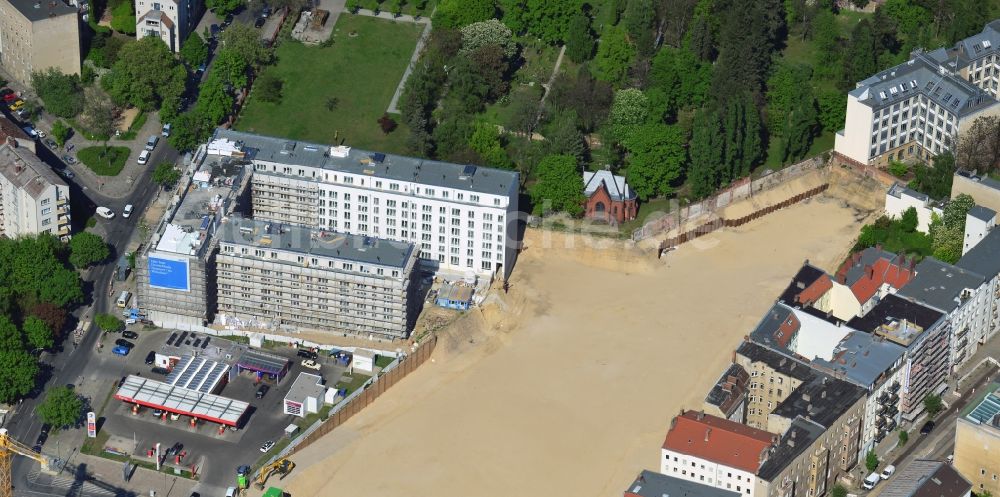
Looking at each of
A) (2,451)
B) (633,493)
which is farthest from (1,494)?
(633,493)

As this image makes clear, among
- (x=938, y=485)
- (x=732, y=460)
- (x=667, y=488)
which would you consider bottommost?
(x=667, y=488)

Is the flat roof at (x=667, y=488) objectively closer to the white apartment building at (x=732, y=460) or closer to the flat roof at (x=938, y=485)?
the white apartment building at (x=732, y=460)

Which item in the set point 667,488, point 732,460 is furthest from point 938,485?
point 667,488

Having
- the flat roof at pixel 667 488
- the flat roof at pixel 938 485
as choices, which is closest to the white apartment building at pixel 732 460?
the flat roof at pixel 667 488

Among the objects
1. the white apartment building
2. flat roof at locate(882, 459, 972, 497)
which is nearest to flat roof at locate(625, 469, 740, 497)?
the white apartment building

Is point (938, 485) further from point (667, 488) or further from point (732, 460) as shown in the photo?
point (667, 488)

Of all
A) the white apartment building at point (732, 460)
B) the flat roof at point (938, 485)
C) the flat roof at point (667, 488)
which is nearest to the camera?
the flat roof at point (667, 488)

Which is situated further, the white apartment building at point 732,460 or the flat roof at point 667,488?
the white apartment building at point 732,460

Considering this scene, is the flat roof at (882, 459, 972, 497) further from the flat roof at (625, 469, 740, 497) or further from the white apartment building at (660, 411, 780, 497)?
the flat roof at (625, 469, 740, 497)

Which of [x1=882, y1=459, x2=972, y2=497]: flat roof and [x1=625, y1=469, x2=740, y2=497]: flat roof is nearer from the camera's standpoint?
[x1=625, y1=469, x2=740, y2=497]: flat roof
